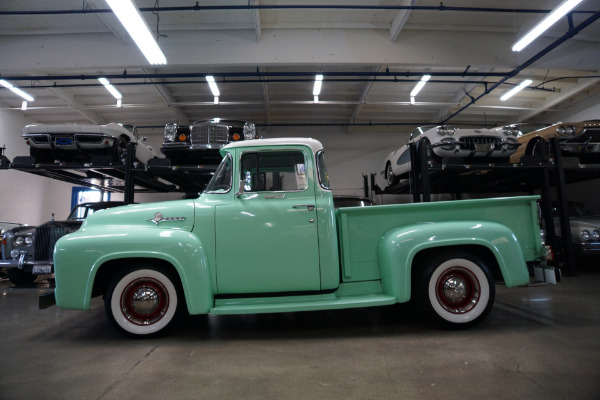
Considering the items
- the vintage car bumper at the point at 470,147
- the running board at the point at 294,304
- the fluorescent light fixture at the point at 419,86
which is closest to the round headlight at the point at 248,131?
the vintage car bumper at the point at 470,147

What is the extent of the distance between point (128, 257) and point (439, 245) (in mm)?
2957

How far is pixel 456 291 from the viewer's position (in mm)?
3145

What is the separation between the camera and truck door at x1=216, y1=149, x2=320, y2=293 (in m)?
3.09

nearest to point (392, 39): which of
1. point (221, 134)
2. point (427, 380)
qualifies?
point (221, 134)

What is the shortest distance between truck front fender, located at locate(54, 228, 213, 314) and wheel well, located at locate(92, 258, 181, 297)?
12 cm

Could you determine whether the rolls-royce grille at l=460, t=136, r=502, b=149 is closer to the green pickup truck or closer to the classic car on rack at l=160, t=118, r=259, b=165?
the green pickup truck

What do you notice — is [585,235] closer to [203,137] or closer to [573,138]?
[573,138]

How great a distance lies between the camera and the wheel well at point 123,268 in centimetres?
313

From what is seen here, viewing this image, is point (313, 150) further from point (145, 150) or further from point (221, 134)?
point (145, 150)

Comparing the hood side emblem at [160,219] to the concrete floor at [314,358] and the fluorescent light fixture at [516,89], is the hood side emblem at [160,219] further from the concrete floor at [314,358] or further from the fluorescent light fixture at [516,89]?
the fluorescent light fixture at [516,89]

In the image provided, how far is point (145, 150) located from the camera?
7488 millimetres

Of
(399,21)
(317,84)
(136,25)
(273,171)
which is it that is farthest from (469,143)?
(136,25)

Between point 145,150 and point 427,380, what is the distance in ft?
24.1

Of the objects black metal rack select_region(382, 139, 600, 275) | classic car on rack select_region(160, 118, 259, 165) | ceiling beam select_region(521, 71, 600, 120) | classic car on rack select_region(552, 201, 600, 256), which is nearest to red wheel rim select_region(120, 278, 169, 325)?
classic car on rack select_region(160, 118, 259, 165)
